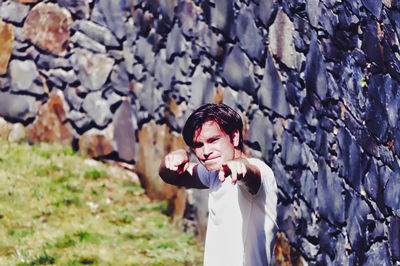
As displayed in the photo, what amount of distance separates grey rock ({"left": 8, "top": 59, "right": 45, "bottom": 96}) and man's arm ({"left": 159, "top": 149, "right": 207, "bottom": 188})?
5.01m

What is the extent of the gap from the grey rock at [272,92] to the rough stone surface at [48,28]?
11.5ft

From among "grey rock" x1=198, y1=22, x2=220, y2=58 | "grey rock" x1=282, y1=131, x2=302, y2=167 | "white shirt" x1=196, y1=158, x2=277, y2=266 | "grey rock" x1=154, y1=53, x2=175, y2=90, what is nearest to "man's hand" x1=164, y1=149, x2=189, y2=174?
"white shirt" x1=196, y1=158, x2=277, y2=266

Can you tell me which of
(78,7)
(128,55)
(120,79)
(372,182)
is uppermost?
(78,7)

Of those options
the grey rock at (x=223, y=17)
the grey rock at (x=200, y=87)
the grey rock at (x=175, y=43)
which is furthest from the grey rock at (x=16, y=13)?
the grey rock at (x=223, y=17)

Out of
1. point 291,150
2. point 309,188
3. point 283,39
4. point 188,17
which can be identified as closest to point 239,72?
point 283,39

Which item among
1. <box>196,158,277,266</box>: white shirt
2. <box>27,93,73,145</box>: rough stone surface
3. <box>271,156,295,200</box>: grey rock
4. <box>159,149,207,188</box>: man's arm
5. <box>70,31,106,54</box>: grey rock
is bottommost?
<box>196,158,277,266</box>: white shirt

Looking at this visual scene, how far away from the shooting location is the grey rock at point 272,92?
4879 mm

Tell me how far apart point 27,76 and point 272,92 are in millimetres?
3999

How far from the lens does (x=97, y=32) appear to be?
7.79 metres

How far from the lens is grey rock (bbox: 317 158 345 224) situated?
14.4 ft

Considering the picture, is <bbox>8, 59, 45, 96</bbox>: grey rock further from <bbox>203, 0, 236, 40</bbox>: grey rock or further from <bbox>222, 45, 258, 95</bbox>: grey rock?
<bbox>222, 45, 258, 95</bbox>: grey rock

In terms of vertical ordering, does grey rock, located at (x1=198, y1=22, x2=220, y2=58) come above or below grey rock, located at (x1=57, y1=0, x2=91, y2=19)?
below

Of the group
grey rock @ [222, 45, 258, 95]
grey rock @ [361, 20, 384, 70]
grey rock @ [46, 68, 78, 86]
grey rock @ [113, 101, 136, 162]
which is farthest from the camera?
grey rock @ [46, 68, 78, 86]

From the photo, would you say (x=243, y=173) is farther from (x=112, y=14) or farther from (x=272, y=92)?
(x=112, y=14)
